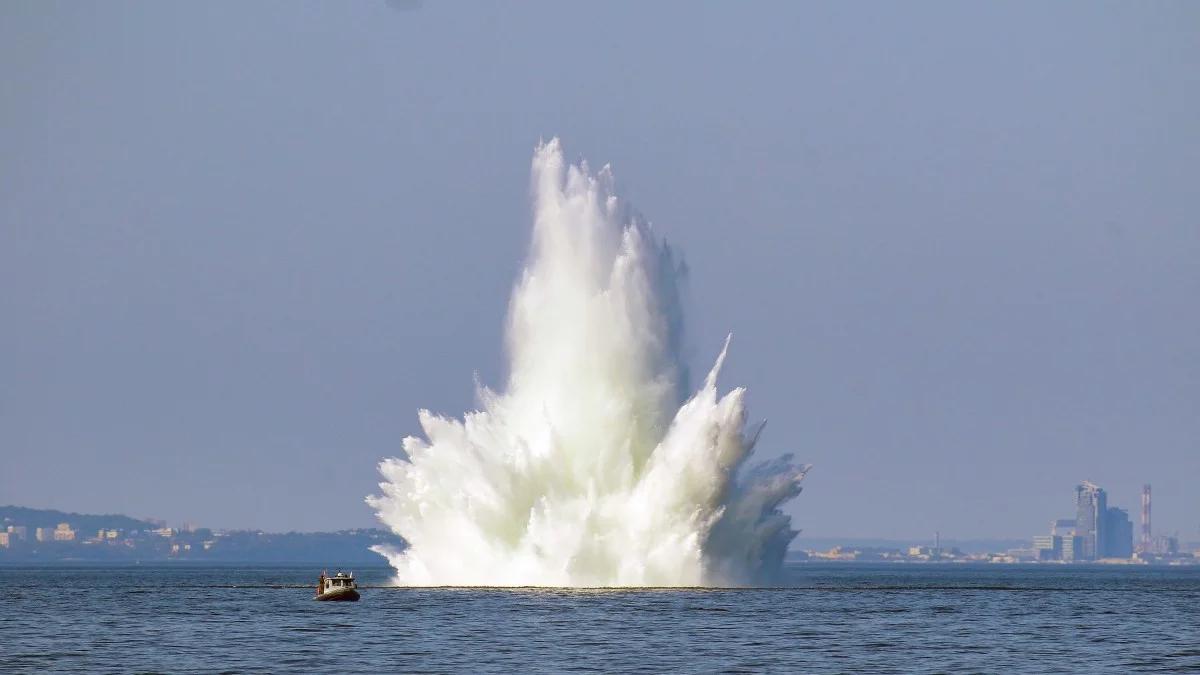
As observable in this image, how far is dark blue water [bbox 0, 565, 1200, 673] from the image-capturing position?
235 ft

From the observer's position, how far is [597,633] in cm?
8312

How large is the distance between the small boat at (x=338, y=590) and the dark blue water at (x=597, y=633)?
3.99ft

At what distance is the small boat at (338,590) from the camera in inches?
4466

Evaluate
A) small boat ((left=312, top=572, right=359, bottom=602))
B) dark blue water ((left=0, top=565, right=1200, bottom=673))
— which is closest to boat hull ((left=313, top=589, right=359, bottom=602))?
small boat ((left=312, top=572, right=359, bottom=602))

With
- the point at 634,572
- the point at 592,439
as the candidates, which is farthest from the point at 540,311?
the point at 634,572

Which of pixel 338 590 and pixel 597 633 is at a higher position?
pixel 338 590

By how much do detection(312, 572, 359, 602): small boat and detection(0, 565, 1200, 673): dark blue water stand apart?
3.99 feet

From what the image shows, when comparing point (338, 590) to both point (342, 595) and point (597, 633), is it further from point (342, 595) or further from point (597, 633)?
point (597, 633)

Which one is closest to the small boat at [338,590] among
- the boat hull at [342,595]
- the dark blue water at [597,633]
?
the boat hull at [342,595]

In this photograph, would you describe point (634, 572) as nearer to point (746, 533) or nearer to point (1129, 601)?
point (746, 533)

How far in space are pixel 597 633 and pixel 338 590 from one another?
34.3m

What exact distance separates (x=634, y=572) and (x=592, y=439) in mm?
8391

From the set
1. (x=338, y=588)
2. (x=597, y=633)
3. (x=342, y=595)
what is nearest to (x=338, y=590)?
(x=338, y=588)

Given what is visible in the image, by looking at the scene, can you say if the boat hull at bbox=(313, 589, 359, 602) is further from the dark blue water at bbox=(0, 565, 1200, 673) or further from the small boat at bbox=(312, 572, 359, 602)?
the dark blue water at bbox=(0, 565, 1200, 673)
